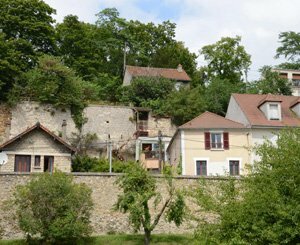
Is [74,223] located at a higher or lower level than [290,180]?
lower

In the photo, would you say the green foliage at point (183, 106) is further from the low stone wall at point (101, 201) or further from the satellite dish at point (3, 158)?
the low stone wall at point (101, 201)

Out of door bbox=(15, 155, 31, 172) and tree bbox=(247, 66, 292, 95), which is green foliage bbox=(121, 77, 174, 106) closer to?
tree bbox=(247, 66, 292, 95)

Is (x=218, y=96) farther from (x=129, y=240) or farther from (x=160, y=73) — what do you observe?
(x=129, y=240)

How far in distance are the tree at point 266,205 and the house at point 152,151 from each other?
65.4ft

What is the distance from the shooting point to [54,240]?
839 inches

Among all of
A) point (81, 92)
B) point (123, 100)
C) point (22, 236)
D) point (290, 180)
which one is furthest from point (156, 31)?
point (290, 180)

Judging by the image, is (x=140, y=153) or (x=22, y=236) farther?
(x=140, y=153)

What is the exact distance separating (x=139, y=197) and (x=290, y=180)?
323 inches

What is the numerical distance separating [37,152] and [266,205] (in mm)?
18882

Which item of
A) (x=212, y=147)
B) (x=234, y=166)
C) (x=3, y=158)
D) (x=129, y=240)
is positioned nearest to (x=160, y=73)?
(x=212, y=147)

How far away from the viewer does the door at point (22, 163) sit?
29.5 m

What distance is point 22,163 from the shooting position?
2967 centimetres

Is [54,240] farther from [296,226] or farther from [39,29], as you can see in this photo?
[39,29]

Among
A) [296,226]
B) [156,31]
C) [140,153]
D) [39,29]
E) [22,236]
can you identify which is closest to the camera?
[296,226]
